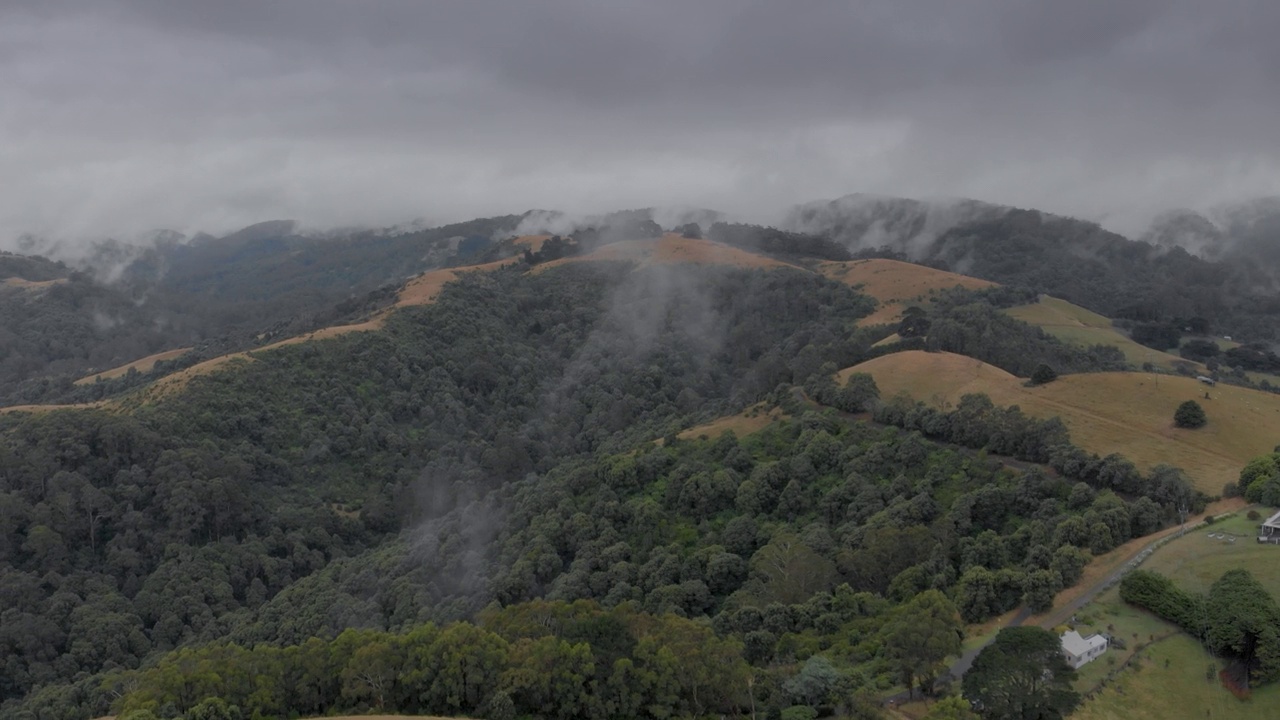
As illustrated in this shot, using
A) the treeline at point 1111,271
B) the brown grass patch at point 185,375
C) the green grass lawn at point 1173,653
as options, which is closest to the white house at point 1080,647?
the green grass lawn at point 1173,653

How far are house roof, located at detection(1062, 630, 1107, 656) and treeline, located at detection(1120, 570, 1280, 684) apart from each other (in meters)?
2.76

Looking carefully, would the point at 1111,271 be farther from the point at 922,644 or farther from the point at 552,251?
the point at 922,644

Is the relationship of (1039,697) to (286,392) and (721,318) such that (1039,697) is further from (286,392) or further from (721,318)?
(721,318)

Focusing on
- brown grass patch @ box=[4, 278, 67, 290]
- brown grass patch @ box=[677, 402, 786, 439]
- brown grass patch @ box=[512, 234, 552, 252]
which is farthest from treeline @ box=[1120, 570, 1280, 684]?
brown grass patch @ box=[4, 278, 67, 290]

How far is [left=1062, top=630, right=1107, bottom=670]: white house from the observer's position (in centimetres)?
2298

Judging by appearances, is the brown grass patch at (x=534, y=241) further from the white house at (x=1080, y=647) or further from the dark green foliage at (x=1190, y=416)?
the white house at (x=1080, y=647)

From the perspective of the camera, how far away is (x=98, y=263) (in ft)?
547

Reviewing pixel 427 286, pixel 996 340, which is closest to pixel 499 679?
pixel 996 340

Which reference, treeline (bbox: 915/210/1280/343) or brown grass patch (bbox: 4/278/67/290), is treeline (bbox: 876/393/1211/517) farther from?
brown grass patch (bbox: 4/278/67/290)

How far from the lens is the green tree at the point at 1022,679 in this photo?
20484mm

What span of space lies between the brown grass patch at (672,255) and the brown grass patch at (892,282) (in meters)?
6.73

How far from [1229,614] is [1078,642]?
4029 millimetres

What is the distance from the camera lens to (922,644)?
21844mm

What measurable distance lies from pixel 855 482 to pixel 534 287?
181 feet
